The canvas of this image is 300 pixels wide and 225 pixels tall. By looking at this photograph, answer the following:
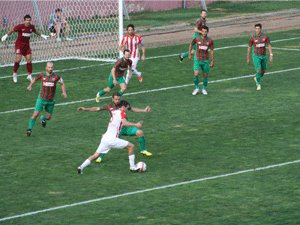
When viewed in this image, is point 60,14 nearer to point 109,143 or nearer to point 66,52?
point 66,52

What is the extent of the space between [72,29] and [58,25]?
0.60 metres

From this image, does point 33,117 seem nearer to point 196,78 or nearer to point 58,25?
point 196,78

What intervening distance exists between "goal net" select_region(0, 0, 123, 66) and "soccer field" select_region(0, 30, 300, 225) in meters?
5.37

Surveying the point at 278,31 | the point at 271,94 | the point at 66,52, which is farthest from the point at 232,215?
the point at 278,31

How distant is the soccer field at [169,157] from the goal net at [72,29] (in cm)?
537

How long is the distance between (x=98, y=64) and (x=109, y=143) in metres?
16.0

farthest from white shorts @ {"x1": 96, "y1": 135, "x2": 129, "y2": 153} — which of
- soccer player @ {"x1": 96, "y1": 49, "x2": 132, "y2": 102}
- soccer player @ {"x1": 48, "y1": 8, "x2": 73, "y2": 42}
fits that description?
soccer player @ {"x1": 48, "y1": 8, "x2": 73, "y2": 42}

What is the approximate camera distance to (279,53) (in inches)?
1389

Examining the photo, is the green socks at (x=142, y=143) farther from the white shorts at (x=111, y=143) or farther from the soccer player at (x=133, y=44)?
the soccer player at (x=133, y=44)

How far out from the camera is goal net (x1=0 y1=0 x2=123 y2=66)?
121 feet

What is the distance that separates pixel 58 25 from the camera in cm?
3966

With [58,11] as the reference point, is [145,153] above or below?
Answer: below

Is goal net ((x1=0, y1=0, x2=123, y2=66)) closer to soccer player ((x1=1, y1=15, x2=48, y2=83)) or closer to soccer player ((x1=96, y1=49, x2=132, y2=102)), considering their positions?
soccer player ((x1=1, y1=15, x2=48, y2=83))

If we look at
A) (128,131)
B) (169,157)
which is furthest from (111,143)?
(169,157)
